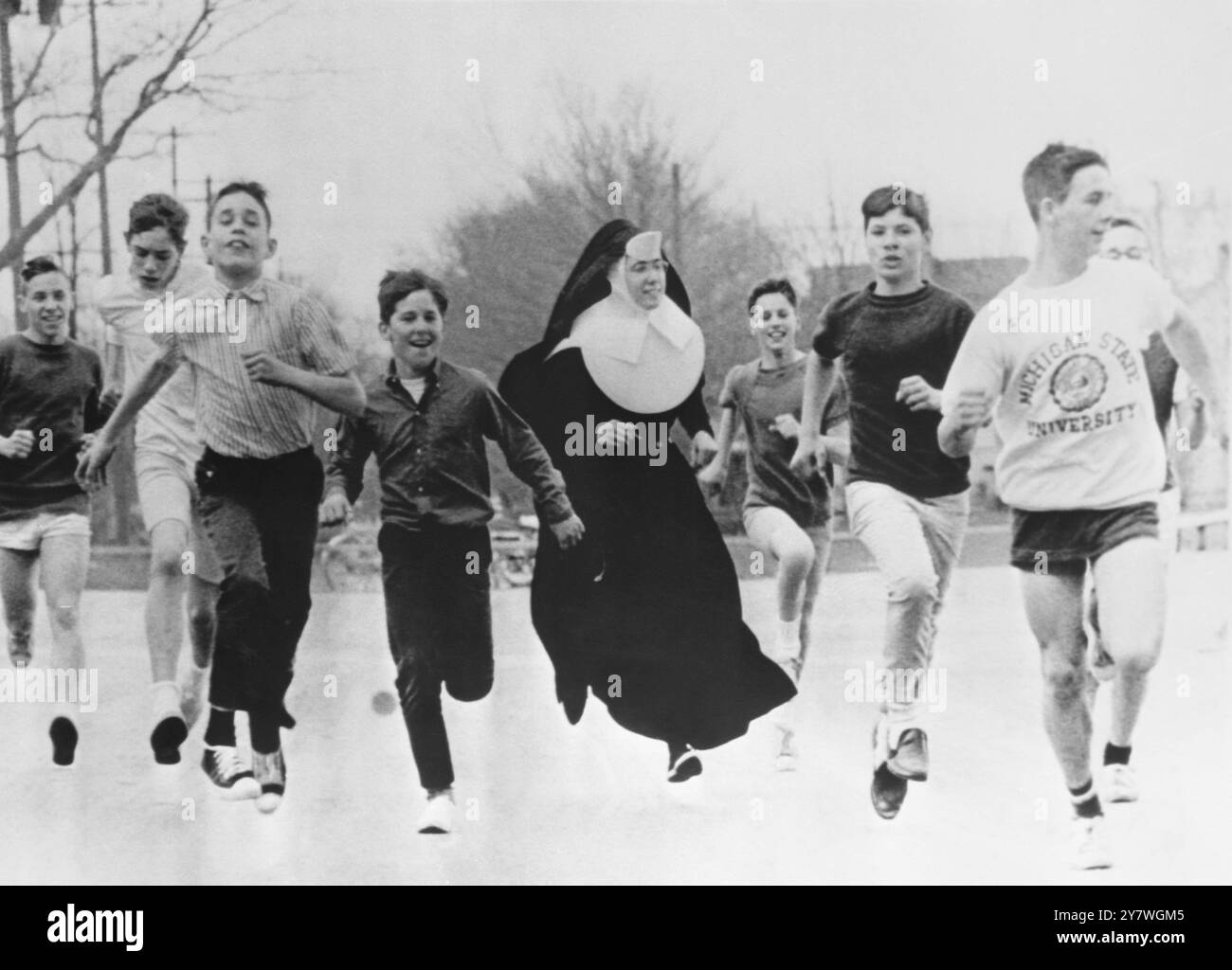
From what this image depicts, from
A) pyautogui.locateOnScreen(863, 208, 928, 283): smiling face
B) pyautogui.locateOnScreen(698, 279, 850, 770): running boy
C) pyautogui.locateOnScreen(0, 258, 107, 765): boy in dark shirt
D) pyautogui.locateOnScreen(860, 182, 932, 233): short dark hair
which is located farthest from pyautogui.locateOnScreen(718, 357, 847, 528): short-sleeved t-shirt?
pyautogui.locateOnScreen(0, 258, 107, 765): boy in dark shirt

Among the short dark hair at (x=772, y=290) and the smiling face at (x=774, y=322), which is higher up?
the short dark hair at (x=772, y=290)

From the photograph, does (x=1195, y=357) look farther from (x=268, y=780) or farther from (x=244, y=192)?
(x=268, y=780)

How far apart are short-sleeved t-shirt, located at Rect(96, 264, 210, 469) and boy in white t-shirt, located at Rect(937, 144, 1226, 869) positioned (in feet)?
7.71

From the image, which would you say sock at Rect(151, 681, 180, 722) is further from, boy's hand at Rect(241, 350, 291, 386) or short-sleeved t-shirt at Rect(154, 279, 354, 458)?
boy's hand at Rect(241, 350, 291, 386)

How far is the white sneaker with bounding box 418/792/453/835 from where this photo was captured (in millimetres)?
4430

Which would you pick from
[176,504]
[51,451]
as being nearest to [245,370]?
[176,504]

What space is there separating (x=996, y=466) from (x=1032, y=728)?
855 millimetres

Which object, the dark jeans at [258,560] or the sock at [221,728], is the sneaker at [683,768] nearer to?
the dark jeans at [258,560]

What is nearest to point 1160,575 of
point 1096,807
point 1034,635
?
point 1034,635

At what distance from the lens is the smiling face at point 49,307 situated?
4.52m

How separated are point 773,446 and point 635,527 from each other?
510 millimetres

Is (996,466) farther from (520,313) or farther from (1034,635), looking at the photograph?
(520,313)

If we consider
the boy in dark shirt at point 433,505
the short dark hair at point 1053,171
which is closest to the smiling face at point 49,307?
the boy in dark shirt at point 433,505

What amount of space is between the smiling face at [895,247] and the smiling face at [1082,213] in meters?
0.42
